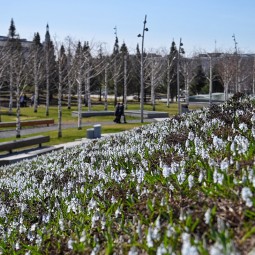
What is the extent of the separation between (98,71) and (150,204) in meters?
51.2

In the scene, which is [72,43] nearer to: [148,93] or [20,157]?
[20,157]

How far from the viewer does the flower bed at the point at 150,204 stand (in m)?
3.39

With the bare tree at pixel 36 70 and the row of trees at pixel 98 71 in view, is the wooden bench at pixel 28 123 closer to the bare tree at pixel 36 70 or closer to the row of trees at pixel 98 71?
the row of trees at pixel 98 71

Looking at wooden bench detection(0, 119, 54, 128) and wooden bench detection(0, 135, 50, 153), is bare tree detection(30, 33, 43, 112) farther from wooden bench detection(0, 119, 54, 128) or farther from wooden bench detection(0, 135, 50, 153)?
wooden bench detection(0, 135, 50, 153)

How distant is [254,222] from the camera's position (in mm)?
3293

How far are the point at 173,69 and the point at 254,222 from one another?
68.8m

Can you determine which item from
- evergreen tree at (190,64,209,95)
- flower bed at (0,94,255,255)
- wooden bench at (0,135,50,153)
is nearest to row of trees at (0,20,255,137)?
evergreen tree at (190,64,209,95)

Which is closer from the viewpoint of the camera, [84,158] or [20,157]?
[84,158]

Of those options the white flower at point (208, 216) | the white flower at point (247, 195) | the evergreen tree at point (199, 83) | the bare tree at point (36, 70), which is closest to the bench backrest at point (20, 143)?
the white flower at point (208, 216)

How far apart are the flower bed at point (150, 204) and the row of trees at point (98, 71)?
91.0 feet

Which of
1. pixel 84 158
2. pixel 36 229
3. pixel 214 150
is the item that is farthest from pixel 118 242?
pixel 84 158

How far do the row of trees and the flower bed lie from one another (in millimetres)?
27725

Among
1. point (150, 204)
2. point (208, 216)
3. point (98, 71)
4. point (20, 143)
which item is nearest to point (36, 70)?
point (98, 71)

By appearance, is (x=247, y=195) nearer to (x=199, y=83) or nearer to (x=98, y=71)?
(x=98, y=71)
